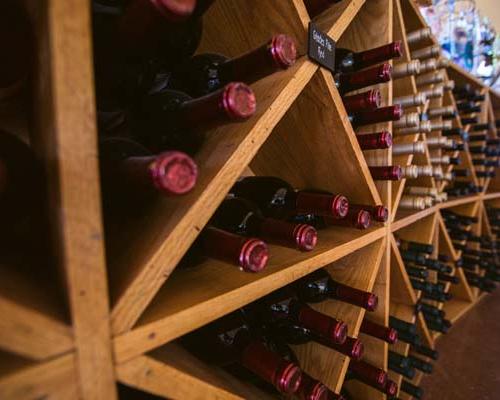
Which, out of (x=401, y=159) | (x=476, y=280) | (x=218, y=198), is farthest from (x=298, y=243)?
(x=476, y=280)

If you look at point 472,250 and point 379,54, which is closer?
point 379,54

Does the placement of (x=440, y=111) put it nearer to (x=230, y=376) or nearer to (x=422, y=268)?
(x=422, y=268)

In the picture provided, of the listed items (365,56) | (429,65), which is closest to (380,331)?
(365,56)

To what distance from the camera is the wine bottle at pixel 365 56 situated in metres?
0.50

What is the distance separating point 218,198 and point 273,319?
0.34 metres

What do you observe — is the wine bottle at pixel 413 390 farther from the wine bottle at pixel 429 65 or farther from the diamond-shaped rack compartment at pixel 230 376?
the wine bottle at pixel 429 65

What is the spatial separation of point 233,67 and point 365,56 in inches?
12.5

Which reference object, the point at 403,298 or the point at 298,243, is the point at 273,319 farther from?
the point at 403,298

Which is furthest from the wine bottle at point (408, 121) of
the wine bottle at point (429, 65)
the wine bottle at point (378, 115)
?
the wine bottle at point (429, 65)

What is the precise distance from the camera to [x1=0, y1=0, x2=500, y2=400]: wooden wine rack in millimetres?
177

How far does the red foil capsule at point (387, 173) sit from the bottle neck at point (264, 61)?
337 mm

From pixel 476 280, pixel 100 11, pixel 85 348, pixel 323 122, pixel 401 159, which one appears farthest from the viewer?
pixel 476 280

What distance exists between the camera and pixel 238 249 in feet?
0.96

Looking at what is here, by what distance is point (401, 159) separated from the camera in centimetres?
73
